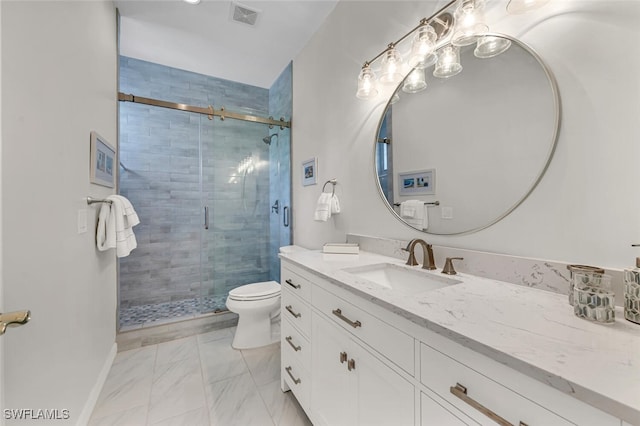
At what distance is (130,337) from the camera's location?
213cm

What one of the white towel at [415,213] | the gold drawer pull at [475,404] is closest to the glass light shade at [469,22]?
the white towel at [415,213]

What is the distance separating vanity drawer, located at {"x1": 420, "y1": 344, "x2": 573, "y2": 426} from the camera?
48 centimetres

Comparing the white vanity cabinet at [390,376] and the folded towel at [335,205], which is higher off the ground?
the folded towel at [335,205]

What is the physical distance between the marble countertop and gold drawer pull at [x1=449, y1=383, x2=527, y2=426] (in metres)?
0.11

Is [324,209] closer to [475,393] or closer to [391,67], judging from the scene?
[391,67]

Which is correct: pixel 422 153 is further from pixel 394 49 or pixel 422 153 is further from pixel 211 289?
pixel 211 289

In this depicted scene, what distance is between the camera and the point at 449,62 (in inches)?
46.1

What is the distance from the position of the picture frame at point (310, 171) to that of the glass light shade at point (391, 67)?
38.6 inches

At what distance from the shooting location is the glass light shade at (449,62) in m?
1.16

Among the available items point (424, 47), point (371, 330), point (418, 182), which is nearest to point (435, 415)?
point (371, 330)

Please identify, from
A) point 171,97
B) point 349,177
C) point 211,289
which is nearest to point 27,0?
point 349,177

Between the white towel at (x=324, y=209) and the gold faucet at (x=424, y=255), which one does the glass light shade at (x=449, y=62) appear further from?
the white towel at (x=324, y=209)

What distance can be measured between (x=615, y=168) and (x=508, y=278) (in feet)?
1.50

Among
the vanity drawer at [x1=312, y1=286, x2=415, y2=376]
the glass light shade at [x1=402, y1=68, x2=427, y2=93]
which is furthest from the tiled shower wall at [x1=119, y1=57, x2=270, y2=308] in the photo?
the vanity drawer at [x1=312, y1=286, x2=415, y2=376]
